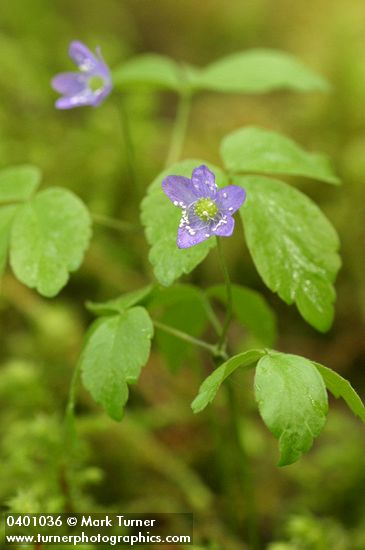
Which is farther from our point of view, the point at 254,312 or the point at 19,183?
the point at 254,312

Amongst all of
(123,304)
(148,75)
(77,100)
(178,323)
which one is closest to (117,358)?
(123,304)

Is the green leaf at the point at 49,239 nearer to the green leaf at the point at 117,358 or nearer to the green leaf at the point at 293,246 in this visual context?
the green leaf at the point at 117,358

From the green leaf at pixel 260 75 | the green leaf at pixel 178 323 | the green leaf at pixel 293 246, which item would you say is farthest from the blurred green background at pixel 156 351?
the green leaf at pixel 260 75

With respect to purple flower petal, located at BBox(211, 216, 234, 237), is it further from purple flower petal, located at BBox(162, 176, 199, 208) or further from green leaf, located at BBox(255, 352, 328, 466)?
green leaf, located at BBox(255, 352, 328, 466)

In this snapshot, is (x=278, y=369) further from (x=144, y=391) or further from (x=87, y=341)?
(x=144, y=391)

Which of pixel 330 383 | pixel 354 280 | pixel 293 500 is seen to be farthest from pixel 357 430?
pixel 330 383

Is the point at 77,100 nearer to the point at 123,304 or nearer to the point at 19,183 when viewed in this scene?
the point at 19,183

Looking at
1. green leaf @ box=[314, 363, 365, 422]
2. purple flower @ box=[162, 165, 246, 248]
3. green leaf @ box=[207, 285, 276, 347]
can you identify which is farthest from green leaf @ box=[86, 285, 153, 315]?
green leaf @ box=[314, 363, 365, 422]
